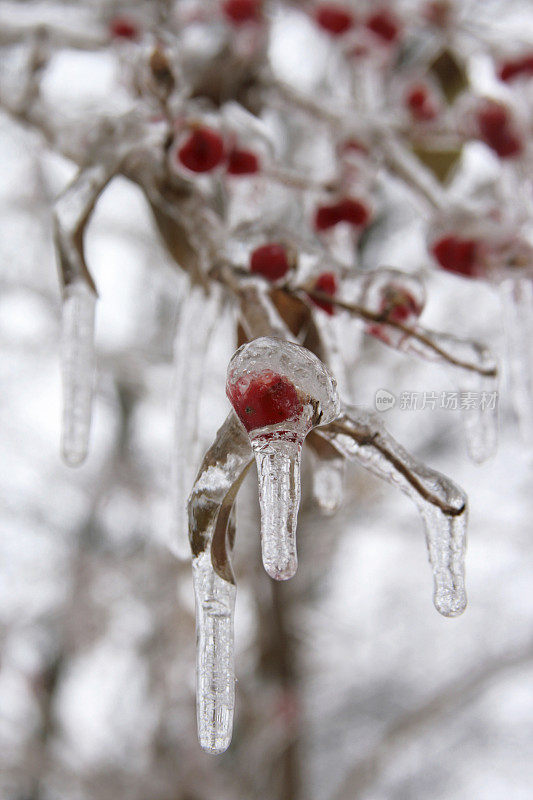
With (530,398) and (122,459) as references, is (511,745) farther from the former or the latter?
(530,398)

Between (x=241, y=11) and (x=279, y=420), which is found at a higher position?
(x=241, y=11)

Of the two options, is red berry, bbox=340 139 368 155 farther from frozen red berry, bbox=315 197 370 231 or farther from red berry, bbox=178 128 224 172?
red berry, bbox=178 128 224 172

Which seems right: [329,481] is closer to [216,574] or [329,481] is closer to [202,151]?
[216,574]

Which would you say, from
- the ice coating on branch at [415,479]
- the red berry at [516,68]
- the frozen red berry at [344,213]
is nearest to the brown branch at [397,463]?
the ice coating on branch at [415,479]

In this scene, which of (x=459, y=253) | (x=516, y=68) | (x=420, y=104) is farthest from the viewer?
(x=420, y=104)

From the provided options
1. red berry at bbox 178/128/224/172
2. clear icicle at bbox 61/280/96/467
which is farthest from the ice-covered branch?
red berry at bbox 178/128/224/172

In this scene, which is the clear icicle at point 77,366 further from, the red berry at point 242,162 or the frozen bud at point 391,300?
the red berry at point 242,162

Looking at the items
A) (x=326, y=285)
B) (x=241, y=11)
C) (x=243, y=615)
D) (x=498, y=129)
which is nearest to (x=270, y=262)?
(x=326, y=285)
